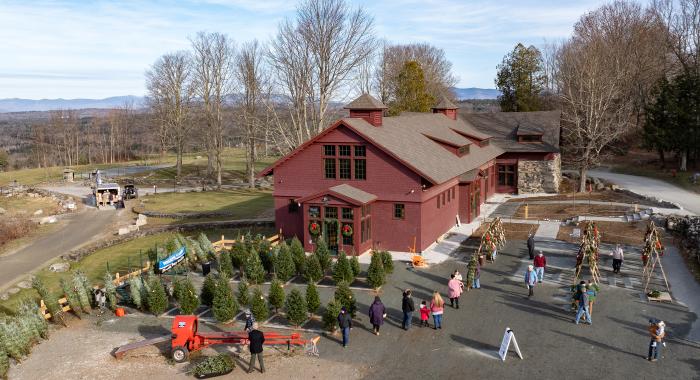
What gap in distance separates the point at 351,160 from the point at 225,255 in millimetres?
8876

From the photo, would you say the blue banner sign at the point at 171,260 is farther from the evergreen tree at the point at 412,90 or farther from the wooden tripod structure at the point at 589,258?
the evergreen tree at the point at 412,90

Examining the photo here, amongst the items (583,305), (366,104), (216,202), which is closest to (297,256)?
(366,104)

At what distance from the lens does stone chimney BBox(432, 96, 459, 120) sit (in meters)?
50.9

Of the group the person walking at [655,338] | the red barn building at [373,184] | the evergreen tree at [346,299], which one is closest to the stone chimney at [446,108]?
the red barn building at [373,184]

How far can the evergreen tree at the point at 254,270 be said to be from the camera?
2459 centimetres

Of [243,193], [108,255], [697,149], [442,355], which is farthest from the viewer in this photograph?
[243,193]

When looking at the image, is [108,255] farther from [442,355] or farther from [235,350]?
[442,355]

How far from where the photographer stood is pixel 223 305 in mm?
20156

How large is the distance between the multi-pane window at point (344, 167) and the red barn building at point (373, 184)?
0.05m

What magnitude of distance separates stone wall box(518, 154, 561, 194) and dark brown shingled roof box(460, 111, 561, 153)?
129cm

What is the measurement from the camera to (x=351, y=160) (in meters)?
30.8

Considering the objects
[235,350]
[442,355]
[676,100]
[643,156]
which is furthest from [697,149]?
[235,350]

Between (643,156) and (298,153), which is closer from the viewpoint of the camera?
(298,153)

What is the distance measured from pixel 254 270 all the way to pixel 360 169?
29.7 feet
